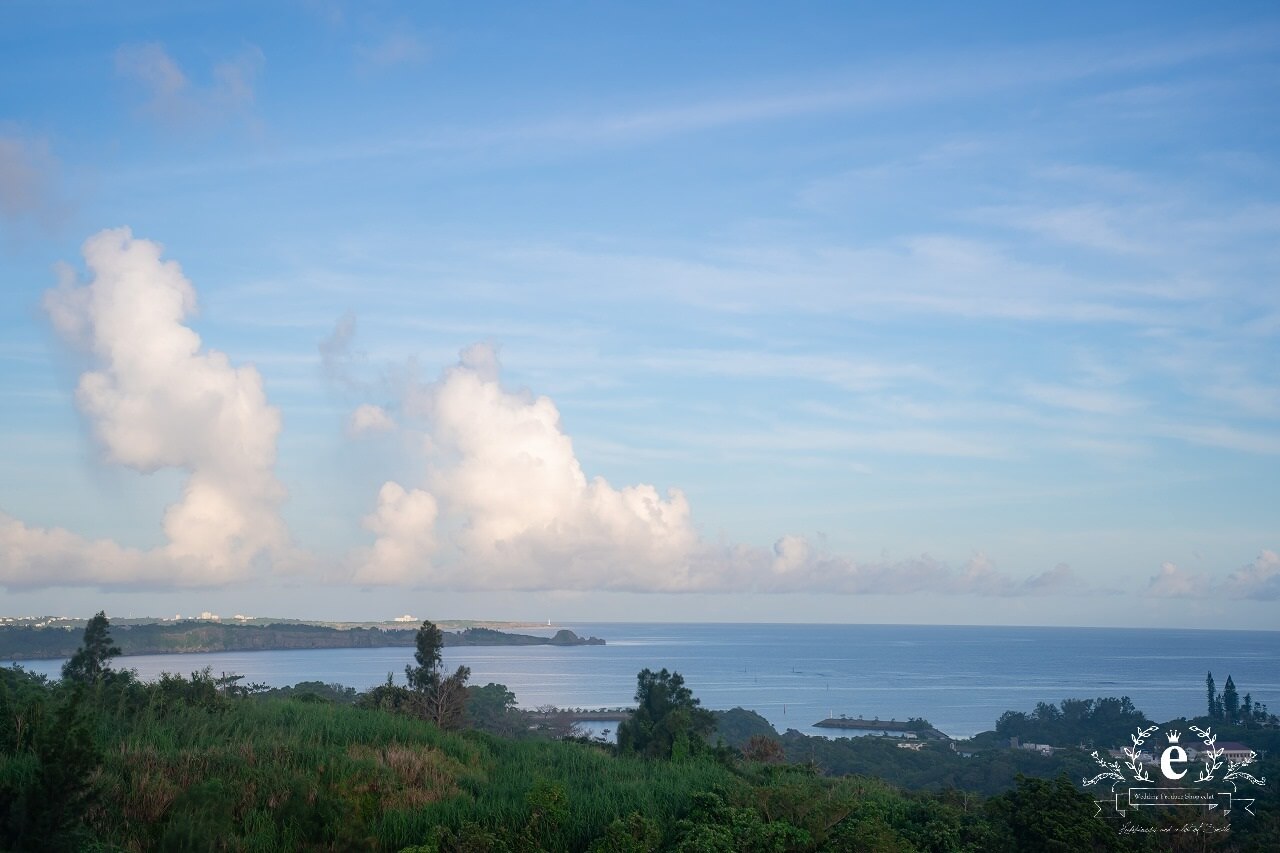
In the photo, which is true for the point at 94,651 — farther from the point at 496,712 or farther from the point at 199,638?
the point at 199,638

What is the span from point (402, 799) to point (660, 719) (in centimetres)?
2434

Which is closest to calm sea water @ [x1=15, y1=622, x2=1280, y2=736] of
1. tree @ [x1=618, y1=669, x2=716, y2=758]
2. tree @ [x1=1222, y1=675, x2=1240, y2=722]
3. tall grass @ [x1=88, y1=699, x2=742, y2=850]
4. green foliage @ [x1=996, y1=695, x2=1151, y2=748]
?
green foliage @ [x1=996, y1=695, x2=1151, y2=748]

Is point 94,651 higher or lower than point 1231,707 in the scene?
higher

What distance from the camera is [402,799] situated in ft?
42.7

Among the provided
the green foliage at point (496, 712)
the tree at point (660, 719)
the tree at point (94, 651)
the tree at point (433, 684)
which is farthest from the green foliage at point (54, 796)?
the green foliage at point (496, 712)

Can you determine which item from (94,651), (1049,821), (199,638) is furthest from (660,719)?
(199,638)

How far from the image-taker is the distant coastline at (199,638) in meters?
102

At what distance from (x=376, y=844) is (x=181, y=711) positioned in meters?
6.18

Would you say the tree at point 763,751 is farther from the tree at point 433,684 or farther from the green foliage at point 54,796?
the green foliage at point 54,796

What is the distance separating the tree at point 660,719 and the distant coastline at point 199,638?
3722cm

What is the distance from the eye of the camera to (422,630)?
A: 31.8 meters

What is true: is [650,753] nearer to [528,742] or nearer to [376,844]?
[528,742]

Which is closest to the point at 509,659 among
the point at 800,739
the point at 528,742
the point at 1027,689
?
the point at 1027,689

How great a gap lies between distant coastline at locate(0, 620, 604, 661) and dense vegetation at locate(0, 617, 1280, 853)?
51.6 meters
